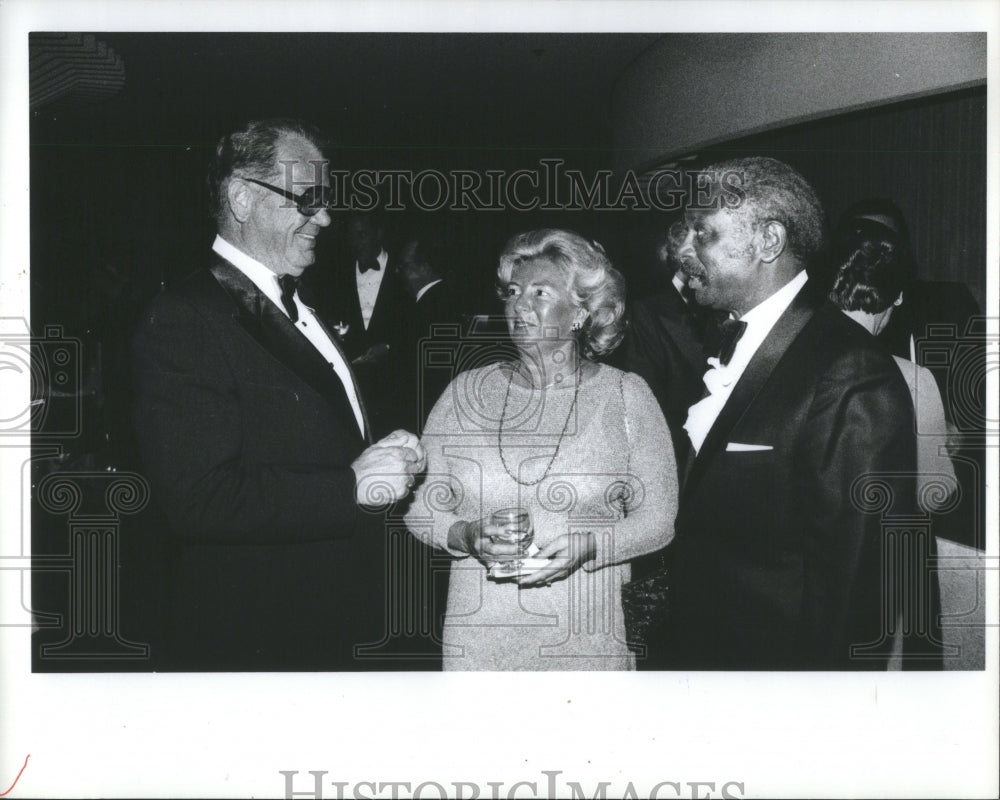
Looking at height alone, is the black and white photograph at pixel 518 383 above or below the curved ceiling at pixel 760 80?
below

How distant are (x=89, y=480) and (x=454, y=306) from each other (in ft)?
3.66

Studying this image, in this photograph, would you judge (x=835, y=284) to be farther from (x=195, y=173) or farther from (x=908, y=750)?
(x=195, y=173)

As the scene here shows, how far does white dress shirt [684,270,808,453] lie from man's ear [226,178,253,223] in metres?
1.34

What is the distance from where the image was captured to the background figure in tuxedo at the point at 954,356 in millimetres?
3240

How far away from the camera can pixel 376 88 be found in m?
3.24

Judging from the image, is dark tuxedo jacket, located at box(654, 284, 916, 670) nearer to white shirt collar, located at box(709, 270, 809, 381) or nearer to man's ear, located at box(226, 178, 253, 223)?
white shirt collar, located at box(709, 270, 809, 381)

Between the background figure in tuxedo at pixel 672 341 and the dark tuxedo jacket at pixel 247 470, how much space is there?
2.65ft

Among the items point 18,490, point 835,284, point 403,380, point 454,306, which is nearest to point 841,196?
point 835,284

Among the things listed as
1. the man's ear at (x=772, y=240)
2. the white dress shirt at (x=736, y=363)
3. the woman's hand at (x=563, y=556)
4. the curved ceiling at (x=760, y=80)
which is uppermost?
the curved ceiling at (x=760, y=80)

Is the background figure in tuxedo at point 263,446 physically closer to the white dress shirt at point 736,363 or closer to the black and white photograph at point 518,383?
the black and white photograph at point 518,383

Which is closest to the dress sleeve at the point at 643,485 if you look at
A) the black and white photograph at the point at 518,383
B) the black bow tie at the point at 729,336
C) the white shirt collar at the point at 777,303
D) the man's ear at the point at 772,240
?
the black and white photograph at the point at 518,383

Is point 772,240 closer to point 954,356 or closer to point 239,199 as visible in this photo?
point 954,356

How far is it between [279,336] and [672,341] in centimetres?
107

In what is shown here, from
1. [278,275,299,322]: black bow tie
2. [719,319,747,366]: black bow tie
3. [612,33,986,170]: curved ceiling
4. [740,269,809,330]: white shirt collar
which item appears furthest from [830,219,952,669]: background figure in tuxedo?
[278,275,299,322]: black bow tie
